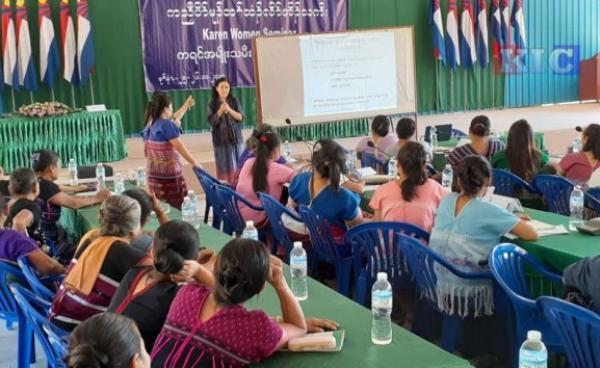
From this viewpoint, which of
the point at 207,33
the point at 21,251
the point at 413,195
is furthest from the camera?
the point at 207,33

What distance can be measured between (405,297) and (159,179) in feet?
8.50

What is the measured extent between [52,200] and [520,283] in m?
2.68

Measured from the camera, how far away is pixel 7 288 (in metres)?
3.33

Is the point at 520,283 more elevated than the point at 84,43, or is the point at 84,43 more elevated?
Result: the point at 84,43

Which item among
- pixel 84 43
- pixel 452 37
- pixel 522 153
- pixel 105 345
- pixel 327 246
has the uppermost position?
pixel 84 43

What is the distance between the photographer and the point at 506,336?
3463 mm

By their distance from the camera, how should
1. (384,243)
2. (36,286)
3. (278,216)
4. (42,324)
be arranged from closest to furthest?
1. (42,324)
2. (36,286)
3. (384,243)
4. (278,216)

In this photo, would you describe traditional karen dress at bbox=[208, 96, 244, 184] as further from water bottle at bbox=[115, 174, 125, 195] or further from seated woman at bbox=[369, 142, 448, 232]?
seated woman at bbox=[369, 142, 448, 232]

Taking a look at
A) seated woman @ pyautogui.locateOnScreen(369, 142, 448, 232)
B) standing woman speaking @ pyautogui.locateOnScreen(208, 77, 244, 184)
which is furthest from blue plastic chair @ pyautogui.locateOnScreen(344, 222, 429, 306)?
standing woman speaking @ pyautogui.locateOnScreen(208, 77, 244, 184)

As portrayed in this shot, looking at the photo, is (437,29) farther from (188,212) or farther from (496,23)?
(188,212)

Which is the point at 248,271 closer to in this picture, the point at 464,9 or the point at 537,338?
the point at 537,338

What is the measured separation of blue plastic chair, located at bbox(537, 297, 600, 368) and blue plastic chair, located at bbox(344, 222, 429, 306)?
113 centimetres

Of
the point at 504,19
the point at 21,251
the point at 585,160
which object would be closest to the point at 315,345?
the point at 21,251

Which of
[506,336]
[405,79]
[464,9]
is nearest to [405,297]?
[506,336]
